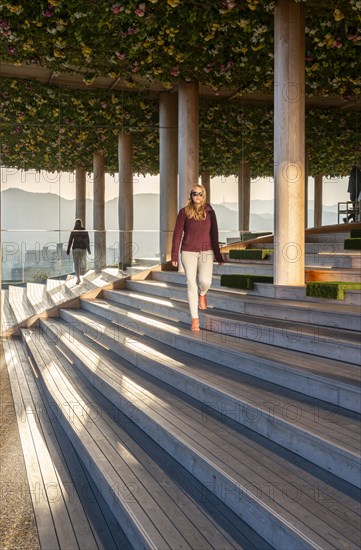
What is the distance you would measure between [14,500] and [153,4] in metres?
7.19

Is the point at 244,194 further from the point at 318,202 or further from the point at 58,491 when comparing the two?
the point at 58,491

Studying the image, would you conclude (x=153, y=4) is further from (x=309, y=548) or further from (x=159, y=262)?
(x=309, y=548)

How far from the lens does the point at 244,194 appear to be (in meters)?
13.9

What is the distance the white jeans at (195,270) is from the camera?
746 cm

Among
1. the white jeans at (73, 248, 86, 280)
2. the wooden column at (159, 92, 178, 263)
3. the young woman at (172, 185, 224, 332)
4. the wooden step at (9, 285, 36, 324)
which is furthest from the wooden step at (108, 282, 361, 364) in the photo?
the wooden step at (9, 285, 36, 324)

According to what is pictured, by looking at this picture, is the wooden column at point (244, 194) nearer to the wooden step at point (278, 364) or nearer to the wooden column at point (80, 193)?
the wooden column at point (80, 193)

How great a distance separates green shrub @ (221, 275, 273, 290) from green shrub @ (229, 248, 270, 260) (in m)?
1.29

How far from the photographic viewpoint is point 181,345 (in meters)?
7.21

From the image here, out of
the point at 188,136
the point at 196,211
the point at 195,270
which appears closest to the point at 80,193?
the point at 188,136

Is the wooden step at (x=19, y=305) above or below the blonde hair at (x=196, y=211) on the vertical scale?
below

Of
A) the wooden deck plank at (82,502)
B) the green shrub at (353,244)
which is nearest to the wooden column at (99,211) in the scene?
the green shrub at (353,244)

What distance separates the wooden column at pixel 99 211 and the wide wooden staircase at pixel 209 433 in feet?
15.3

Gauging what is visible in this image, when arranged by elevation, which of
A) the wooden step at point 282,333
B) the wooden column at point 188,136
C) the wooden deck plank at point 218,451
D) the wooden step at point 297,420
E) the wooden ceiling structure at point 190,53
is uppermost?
the wooden ceiling structure at point 190,53

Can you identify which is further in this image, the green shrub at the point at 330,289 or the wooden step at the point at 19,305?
the wooden step at the point at 19,305
